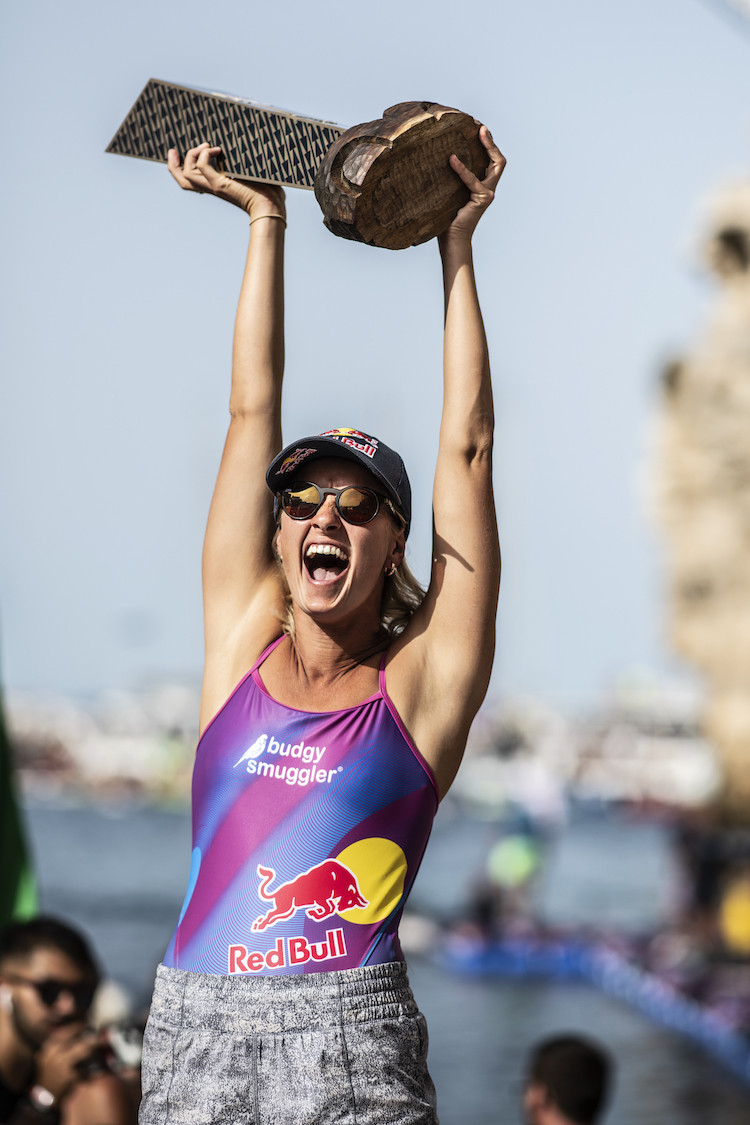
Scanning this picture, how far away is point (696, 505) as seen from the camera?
30.6 meters

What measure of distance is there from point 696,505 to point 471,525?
1156 inches

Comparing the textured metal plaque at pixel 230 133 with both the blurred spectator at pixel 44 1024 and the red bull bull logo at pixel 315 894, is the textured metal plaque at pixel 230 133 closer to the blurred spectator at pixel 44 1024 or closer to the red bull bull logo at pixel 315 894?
the red bull bull logo at pixel 315 894

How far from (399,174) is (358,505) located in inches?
25.0

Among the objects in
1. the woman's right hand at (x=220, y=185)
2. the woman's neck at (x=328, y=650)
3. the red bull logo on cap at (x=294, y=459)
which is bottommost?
the woman's neck at (x=328, y=650)

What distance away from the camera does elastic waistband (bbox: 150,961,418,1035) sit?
206 cm

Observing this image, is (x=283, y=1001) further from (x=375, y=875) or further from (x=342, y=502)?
(x=342, y=502)

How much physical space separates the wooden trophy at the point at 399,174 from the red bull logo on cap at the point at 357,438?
1.26 ft

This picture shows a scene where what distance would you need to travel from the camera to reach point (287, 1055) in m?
2.04

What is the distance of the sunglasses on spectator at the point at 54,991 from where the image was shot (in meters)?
3.67

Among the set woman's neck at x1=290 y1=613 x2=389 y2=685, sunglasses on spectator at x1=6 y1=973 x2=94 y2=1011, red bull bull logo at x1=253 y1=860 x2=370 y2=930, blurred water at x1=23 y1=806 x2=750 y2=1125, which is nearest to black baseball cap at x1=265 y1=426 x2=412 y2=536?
woman's neck at x1=290 y1=613 x2=389 y2=685

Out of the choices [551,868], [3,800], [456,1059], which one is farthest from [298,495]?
[551,868]

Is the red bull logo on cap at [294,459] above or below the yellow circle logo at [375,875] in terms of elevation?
above

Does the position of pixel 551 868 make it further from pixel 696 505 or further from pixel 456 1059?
pixel 456 1059

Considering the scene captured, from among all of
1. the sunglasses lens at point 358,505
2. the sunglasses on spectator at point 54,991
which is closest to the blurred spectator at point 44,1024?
the sunglasses on spectator at point 54,991
